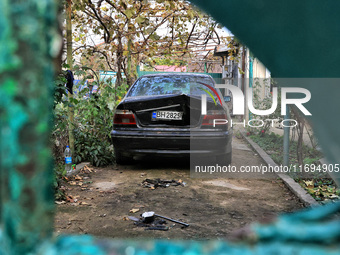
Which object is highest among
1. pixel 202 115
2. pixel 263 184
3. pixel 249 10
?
pixel 249 10

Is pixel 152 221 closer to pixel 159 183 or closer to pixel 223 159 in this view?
pixel 159 183

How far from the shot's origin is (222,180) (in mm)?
5660

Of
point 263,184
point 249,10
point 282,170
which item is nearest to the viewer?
point 249,10

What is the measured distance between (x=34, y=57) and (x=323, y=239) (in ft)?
1.30

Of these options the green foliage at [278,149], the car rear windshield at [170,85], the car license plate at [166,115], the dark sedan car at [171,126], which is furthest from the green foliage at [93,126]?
the green foliage at [278,149]

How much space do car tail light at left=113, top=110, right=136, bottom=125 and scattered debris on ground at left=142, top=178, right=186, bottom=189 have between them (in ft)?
3.64

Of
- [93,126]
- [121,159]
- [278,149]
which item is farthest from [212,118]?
[278,149]

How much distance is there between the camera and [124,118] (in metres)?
5.89

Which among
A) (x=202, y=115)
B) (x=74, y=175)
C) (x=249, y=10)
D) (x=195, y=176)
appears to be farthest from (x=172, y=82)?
(x=249, y=10)

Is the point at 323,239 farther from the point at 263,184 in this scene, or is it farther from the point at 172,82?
the point at 172,82

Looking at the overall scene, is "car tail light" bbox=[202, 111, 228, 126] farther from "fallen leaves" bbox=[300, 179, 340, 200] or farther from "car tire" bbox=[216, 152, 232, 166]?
"fallen leaves" bbox=[300, 179, 340, 200]

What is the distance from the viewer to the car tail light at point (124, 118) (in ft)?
19.2

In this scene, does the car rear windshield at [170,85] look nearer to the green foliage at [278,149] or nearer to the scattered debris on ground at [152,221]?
the green foliage at [278,149]

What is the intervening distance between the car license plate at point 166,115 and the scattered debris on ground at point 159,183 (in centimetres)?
109
